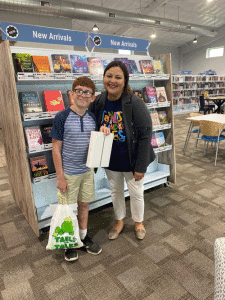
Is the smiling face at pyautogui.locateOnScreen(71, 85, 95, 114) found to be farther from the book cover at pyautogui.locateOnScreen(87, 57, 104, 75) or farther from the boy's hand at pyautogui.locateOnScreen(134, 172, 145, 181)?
the book cover at pyautogui.locateOnScreen(87, 57, 104, 75)

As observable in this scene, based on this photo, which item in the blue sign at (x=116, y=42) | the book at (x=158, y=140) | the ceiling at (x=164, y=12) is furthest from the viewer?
the ceiling at (x=164, y=12)

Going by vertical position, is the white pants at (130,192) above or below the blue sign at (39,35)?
below

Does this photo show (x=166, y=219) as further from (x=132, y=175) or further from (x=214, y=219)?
(x=132, y=175)

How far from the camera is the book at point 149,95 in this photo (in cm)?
276

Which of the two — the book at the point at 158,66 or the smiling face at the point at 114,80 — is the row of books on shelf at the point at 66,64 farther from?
the smiling face at the point at 114,80

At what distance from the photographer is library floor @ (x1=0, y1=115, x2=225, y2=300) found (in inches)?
60.8

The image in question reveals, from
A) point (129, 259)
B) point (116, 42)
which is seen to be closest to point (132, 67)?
point (116, 42)

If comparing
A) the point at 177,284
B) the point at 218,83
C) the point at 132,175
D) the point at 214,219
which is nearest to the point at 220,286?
the point at 177,284

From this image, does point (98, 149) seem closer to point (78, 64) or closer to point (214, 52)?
point (78, 64)

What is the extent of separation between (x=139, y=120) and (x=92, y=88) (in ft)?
1.47

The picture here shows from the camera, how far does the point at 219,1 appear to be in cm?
932

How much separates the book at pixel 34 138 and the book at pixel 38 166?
0.61ft

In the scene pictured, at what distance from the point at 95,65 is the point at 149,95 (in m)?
0.80

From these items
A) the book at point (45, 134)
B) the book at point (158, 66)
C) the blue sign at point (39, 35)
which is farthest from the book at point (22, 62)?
the book at point (158, 66)
